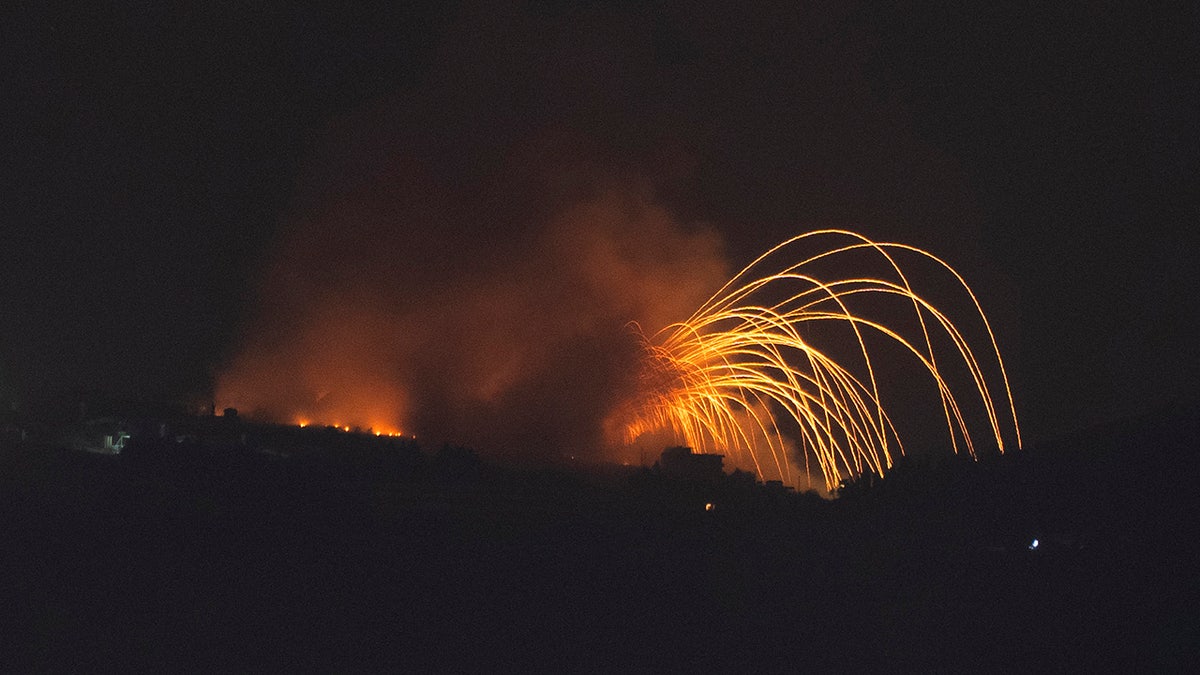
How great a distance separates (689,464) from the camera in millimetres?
25812

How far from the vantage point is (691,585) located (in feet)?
41.8

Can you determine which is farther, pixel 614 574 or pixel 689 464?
pixel 689 464

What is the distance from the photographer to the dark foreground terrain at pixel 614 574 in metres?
10.2

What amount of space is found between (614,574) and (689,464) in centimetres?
1300

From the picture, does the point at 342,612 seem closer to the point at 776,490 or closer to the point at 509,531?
the point at 509,531

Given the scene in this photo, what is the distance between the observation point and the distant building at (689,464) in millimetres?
24266

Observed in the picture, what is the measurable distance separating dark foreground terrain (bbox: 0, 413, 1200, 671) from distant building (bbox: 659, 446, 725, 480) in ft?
19.3

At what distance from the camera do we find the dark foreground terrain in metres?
10.2

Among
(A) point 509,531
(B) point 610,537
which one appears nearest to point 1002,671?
(B) point 610,537

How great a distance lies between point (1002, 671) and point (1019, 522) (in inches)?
166

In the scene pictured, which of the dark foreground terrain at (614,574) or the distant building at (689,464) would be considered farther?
the distant building at (689,464)

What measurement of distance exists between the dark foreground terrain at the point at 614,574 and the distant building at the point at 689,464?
19.3ft

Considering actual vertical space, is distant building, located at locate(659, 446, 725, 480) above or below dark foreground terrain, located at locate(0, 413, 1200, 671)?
above

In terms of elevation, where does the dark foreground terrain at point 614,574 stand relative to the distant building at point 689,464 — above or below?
below
